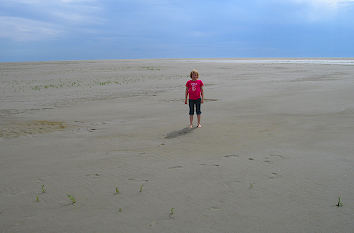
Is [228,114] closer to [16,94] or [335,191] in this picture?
[335,191]

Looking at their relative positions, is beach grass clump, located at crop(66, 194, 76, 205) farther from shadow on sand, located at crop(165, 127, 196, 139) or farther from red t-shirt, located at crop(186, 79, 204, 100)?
red t-shirt, located at crop(186, 79, 204, 100)

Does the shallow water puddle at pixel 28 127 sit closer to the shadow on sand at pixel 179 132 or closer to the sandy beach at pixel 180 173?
the sandy beach at pixel 180 173

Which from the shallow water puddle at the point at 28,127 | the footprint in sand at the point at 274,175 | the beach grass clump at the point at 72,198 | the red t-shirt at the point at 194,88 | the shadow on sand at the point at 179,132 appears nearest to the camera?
the beach grass clump at the point at 72,198

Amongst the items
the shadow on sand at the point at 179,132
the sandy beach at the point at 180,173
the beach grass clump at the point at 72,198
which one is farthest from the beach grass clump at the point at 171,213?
the shadow on sand at the point at 179,132

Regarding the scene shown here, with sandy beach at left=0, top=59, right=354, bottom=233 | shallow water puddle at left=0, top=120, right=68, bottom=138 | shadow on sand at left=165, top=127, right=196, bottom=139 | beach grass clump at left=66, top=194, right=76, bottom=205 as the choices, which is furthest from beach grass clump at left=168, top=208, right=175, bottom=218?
shallow water puddle at left=0, top=120, right=68, bottom=138

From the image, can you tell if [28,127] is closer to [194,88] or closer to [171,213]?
[194,88]

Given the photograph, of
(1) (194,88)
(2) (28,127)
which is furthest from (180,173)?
(2) (28,127)

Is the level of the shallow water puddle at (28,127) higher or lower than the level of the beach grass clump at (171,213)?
higher

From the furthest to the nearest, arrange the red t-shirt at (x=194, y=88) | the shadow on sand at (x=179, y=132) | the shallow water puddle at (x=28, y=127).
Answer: the red t-shirt at (x=194, y=88), the shallow water puddle at (x=28, y=127), the shadow on sand at (x=179, y=132)

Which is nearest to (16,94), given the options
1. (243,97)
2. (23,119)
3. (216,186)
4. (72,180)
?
(23,119)

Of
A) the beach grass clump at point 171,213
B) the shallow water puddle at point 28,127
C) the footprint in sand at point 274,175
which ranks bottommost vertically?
the beach grass clump at point 171,213

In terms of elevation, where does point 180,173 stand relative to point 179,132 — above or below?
below

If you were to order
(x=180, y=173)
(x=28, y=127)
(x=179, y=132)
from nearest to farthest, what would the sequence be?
(x=180, y=173) → (x=179, y=132) → (x=28, y=127)

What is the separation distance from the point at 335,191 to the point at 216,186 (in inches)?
61.7
